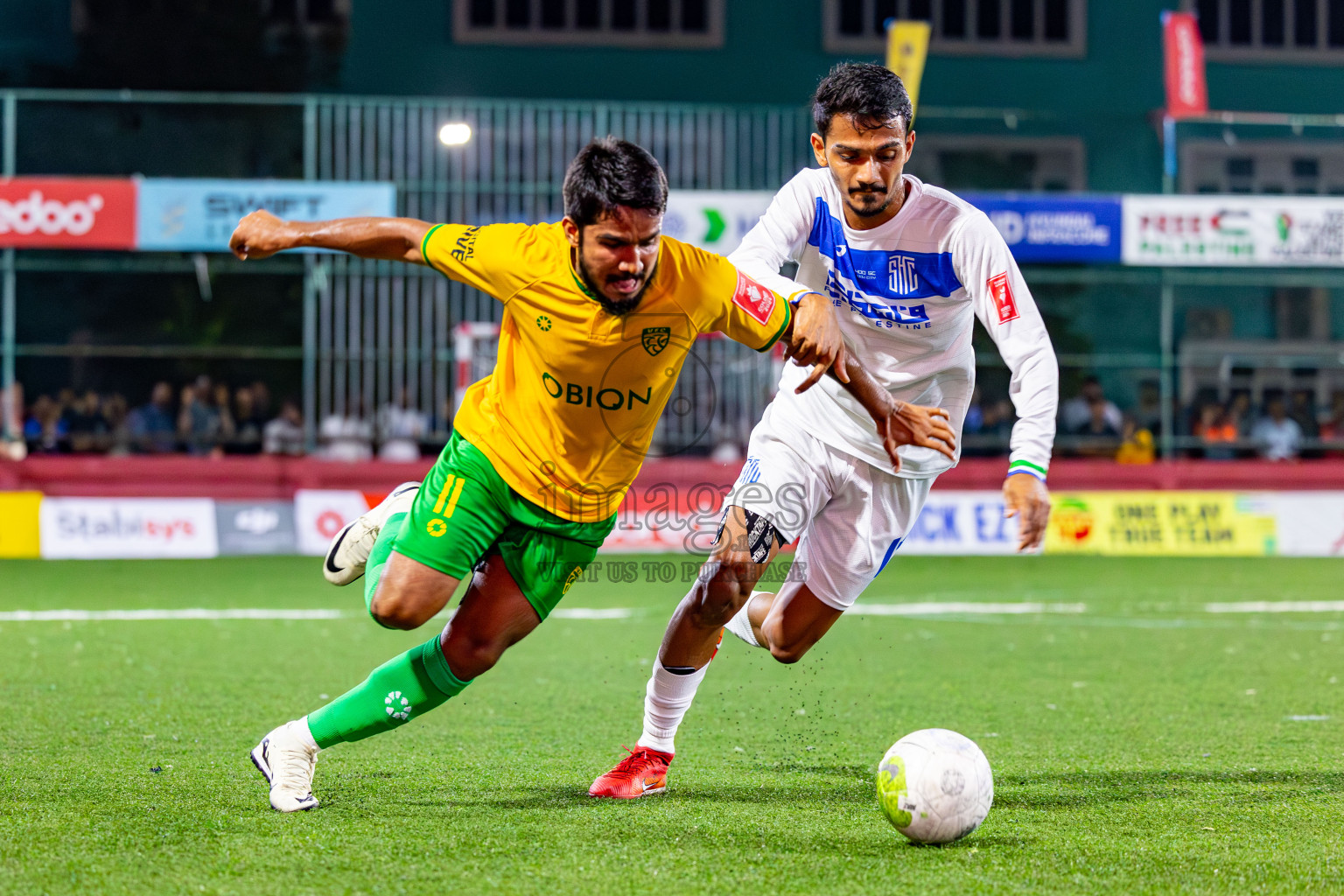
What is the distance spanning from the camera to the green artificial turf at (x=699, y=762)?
3.71 meters

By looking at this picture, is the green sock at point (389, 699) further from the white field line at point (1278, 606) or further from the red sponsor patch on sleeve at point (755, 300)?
the white field line at point (1278, 606)

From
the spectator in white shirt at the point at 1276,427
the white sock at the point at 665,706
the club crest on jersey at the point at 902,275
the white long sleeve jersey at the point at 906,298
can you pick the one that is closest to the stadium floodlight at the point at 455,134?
the spectator in white shirt at the point at 1276,427

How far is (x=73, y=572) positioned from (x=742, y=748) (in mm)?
9454

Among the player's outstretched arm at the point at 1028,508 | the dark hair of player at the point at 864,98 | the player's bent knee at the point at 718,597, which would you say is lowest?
the player's bent knee at the point at 718,597

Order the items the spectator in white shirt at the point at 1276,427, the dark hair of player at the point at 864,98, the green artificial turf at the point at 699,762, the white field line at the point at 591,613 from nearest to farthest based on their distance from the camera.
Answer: the green artificial turf at the point at 699,762
the dark hair of player at the point at 864,98
the white field line at the point at 591,613
the spectator in white shirt at the point at 1276,427

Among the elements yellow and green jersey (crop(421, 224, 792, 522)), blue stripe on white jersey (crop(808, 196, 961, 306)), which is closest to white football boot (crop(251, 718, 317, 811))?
yellow and green jersey (crop(421, 224, 792, 522))

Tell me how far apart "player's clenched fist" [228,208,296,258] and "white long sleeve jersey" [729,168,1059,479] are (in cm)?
143

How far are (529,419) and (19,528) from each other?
11813 mm

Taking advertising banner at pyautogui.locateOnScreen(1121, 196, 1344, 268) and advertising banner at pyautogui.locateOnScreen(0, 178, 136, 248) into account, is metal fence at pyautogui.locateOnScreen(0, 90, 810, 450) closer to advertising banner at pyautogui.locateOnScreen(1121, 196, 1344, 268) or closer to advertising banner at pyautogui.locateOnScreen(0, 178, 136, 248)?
advertising banner at pyautogui.locateOnScreen(0, 178, 136, 248)

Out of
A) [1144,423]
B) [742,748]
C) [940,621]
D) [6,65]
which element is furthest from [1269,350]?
[6,65]

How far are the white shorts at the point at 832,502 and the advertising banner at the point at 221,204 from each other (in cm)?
1073

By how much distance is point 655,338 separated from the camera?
431cm

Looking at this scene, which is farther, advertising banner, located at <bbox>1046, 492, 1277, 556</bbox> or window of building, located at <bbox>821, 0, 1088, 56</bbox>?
window of building, located at <bbox>821, 0, 1088, 56</bbox>

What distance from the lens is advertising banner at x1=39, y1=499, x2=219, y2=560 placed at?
47.4 ft
